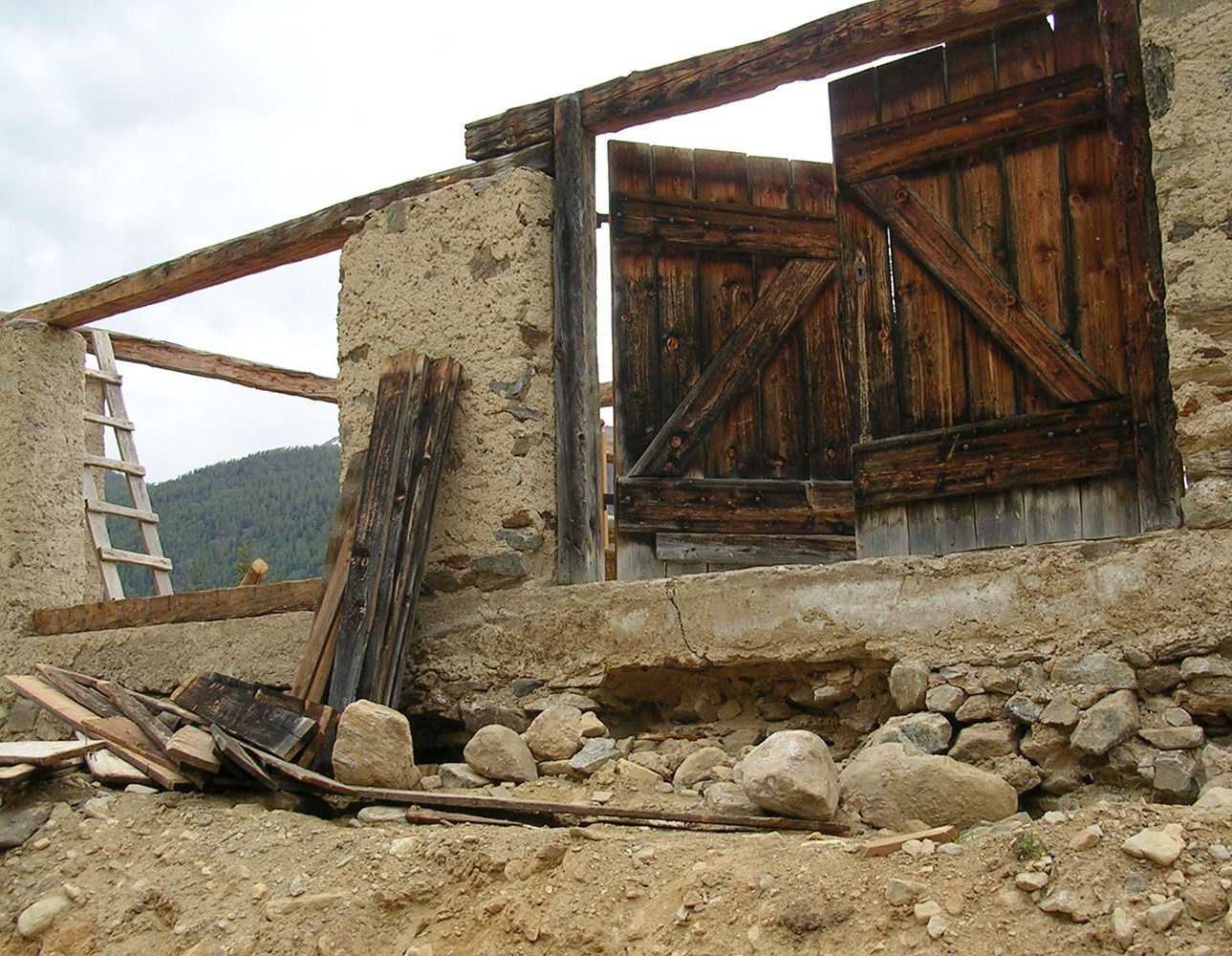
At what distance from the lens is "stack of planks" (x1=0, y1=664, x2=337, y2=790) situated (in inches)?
155

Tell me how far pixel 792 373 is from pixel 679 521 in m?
0.77

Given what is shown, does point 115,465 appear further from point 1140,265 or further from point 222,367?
point 1140,265

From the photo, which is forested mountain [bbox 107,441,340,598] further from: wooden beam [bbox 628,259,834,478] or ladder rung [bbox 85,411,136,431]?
wooden beam [bbox 628,259,834,478]

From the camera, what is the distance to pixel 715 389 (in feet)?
15.8

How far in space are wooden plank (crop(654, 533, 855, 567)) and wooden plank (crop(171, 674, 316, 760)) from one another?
158 cm

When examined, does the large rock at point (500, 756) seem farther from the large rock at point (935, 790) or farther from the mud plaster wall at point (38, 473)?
the mud plaster wall at point (38, 473)

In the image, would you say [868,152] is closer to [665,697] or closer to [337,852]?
[665,697]

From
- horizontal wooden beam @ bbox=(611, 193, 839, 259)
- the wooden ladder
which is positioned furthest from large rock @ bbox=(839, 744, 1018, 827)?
the wooden ladder

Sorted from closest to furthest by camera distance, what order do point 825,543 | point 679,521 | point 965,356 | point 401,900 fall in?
point 401,900, point 965,356, point 679,521, point 825,543

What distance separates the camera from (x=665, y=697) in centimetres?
424

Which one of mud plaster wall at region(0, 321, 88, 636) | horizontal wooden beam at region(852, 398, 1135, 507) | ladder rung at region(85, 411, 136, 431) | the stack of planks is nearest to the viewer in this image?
horizontal wooden beam at region(852, 398, 1135, 507)

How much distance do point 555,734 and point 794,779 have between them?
1079 mm

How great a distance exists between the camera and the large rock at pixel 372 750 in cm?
382

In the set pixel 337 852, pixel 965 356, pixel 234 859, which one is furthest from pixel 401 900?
pixel 965 356
